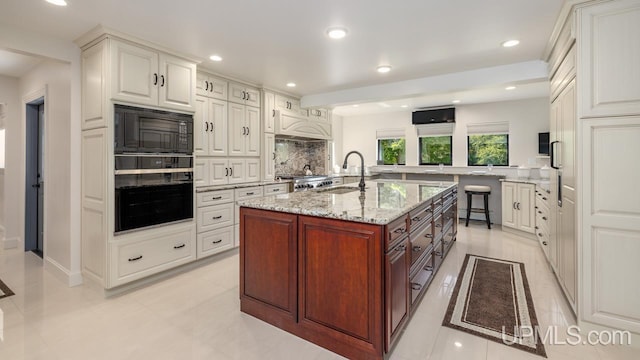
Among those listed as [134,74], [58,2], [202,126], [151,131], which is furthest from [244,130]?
[58,2]

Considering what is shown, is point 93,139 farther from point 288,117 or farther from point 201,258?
point 288,117

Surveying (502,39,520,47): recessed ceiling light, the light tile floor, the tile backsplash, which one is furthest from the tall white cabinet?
the tile backsplash

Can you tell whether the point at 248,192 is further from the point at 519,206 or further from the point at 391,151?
the point at 519,206

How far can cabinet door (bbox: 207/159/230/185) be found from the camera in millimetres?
3862

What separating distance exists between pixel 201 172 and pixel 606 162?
3794 millimetres

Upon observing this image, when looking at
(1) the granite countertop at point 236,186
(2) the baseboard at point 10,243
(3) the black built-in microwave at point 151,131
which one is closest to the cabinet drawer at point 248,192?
(1) the granite countertop at point 236,186

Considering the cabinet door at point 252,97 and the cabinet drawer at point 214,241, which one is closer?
the cabinet drawer at point 214,241

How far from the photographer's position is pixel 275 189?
15.3 feet

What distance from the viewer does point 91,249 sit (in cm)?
288

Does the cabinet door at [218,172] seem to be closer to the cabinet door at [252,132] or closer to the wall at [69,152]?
the cabinet door at [252,132]

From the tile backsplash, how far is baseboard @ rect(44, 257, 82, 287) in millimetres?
3204

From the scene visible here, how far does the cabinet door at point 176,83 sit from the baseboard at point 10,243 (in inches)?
131

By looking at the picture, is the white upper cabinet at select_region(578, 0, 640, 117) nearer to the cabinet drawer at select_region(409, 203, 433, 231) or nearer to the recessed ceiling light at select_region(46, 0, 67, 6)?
the cabinet drawer at select_region(409, 203, 433, 231)

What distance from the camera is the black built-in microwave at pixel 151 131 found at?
107 inches
